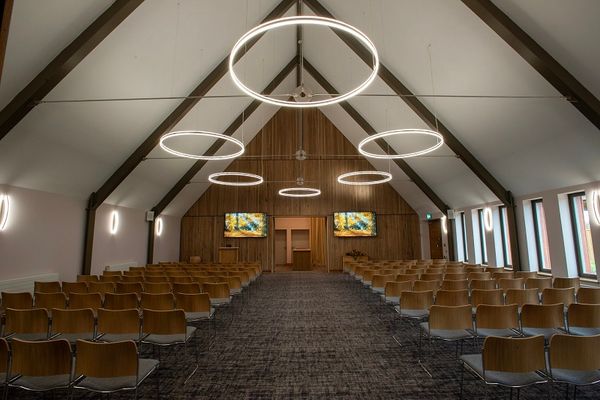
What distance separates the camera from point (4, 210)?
6430 millimetres

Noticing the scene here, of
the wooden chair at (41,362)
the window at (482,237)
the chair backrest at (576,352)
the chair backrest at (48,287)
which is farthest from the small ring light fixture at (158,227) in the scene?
the chair backrest at (576,352)

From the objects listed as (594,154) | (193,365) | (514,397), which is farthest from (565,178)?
(193,365)

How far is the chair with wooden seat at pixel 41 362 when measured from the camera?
251cm

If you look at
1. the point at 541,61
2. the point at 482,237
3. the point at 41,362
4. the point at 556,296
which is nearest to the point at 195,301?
the point at 41,362

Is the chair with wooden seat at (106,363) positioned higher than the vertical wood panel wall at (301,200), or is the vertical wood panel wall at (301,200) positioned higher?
the vertical wood panel wall at (301,200)

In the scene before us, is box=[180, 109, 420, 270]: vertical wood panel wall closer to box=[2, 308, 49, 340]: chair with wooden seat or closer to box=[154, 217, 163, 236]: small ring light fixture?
box=[154, 217, 163, 236]: small ring light fixture

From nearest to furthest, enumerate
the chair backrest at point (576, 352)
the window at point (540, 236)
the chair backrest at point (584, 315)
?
the chair backrest at point (576, 352) < the chair backrest at point (584, 315) < the window at point (540, 236)

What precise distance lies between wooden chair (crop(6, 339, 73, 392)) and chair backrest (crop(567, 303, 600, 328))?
5313 mm

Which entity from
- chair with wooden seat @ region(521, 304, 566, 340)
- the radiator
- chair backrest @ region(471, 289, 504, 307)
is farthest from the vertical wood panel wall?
chair with wooden seat @ region(521, 304, 566, 340)

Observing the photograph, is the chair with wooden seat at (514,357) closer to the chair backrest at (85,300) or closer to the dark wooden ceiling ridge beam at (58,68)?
the chair backrest at (85,300)

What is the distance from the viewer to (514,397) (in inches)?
125

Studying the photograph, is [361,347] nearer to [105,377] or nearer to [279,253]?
[105,377]

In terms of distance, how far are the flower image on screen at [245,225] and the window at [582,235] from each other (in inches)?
461

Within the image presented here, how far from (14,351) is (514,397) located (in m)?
4.81
